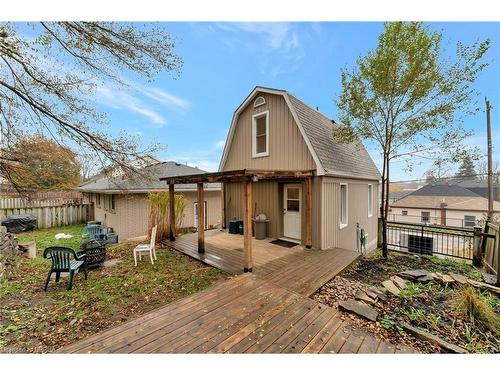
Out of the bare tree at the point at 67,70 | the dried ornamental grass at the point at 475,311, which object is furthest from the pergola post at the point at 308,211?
→ the bare tree at the point at 67,70

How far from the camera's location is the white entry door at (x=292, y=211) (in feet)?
24.3

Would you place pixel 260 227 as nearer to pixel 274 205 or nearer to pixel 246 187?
pixel 274 205

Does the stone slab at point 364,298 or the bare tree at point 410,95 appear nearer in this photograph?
the stone slab at point 364,298

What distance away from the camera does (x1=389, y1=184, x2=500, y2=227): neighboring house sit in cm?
2181

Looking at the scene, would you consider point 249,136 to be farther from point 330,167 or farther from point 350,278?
point 350,278

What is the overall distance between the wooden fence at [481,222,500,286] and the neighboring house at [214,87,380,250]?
361 cm

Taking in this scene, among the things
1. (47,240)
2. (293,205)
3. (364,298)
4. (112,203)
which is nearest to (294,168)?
(293,205)

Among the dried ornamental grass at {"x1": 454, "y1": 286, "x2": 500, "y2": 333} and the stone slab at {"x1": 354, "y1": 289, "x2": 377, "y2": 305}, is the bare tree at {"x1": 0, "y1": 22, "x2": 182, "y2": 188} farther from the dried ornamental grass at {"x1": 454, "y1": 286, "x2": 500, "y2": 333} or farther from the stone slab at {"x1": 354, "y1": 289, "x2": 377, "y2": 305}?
the dried ornamental grass at {"x1": 454, "y1": 286, "x2": 500, "y2": 333}

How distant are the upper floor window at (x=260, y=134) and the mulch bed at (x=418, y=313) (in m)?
4.97

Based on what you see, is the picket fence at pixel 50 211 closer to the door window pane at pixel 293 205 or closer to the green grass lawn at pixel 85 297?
the green grass lawn at pixel 85 297

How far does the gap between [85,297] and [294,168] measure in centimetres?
624

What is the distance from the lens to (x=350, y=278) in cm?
502

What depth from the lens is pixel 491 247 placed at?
19.2ft
